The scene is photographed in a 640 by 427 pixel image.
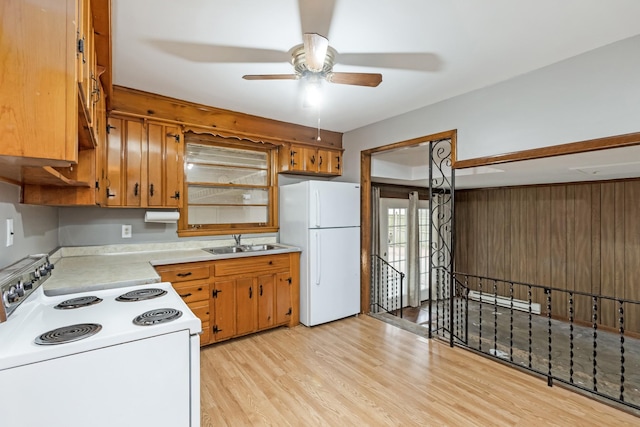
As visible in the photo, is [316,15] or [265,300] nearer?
[316,15]

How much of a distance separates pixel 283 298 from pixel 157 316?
2.22m

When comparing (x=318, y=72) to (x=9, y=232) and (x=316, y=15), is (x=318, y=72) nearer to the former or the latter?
(x=316, y=15)

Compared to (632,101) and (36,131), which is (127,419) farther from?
(632,101)

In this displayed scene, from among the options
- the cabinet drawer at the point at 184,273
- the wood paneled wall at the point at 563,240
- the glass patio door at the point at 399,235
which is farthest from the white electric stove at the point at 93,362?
the wood paneled wall at the point at 563,240

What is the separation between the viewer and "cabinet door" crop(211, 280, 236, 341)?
3.02 metres

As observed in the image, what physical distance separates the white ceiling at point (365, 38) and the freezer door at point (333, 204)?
1.11 metres

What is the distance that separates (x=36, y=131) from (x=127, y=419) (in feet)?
3.39

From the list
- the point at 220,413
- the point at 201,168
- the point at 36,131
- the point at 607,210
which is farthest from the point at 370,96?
the point at 607,210

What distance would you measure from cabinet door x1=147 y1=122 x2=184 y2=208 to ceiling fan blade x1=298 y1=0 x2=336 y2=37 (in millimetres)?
1824

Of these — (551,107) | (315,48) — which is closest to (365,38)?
(315,48)

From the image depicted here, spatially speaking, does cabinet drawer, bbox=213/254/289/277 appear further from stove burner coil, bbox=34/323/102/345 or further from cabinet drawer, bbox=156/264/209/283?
stove burner coil, bbox=34/323/102/345

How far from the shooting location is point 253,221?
152 inches

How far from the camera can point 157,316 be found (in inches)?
53.2

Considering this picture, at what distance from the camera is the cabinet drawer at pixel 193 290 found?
9.25 feet
